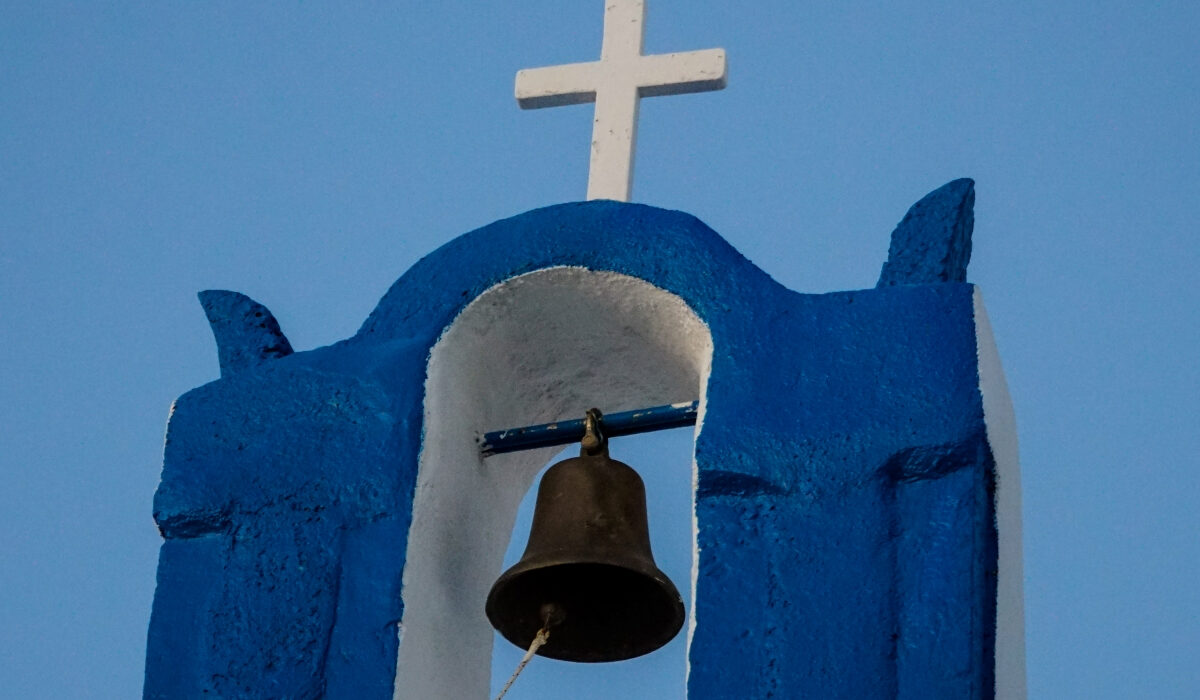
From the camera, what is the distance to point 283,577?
4094 mm

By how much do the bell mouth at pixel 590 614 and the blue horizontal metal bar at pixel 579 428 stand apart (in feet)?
0.92

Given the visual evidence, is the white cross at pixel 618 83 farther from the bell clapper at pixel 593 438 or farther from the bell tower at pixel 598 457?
the bell clapper at pixel 593 438

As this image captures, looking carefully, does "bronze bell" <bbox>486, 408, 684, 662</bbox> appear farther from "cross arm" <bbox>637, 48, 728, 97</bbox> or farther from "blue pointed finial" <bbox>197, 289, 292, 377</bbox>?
"cross arm" <bbox>637, 48, 728, 97</bbox>

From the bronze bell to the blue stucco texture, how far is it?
29cm

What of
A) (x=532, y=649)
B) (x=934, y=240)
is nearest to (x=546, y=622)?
(x=532, y=649)

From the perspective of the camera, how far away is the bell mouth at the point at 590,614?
14.2 ft

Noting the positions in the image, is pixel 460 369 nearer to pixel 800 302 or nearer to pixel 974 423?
pixel 800 302

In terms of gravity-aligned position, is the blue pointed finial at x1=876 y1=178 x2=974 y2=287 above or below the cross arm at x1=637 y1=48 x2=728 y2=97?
below

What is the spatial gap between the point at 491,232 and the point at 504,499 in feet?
1.81

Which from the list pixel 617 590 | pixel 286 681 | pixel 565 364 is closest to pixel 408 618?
pixel 286 681

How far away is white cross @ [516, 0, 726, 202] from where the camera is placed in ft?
15.7

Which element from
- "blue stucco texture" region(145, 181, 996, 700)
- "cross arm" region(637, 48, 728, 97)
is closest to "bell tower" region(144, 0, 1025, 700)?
"blue stucco texture" region(145, 181, 996, 700)

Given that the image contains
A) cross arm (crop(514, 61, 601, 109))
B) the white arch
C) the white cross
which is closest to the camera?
the white arch

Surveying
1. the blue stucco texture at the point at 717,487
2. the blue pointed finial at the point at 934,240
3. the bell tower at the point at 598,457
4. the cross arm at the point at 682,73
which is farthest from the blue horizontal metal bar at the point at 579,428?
the cross arm at the point at 682,73
